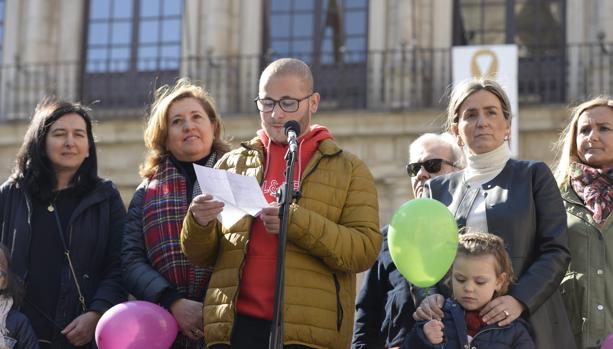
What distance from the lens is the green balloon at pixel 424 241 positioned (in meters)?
5.89

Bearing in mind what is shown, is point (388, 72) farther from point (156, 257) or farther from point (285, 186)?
point (285, 186)

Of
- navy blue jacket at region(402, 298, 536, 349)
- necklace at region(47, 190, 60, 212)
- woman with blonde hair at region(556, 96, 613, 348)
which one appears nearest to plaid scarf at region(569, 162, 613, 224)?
woman with blonde hair at region(556, 96, 613, 348)

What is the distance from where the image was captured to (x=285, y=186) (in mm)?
5527

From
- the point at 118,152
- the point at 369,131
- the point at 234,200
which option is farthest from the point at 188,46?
the point at 234,200

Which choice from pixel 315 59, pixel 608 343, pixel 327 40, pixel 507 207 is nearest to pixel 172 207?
pixel 507 207

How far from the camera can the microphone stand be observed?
545 centimetres

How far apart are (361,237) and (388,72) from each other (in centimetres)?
989

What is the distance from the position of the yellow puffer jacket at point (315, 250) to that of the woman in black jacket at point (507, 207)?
36 centimetres

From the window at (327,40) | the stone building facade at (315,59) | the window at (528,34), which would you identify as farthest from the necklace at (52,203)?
the window at (528,34)

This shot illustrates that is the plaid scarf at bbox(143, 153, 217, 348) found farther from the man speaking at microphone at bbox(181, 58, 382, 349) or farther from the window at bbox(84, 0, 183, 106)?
the window at bbox(84, 0, 183, 106)

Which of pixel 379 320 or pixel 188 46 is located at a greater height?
pixel 188 46

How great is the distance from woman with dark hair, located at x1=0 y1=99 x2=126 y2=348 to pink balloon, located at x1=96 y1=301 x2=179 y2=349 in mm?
398

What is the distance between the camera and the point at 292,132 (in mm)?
5754

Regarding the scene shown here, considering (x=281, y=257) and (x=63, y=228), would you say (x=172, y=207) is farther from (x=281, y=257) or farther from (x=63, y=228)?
(x=281, y=257)
